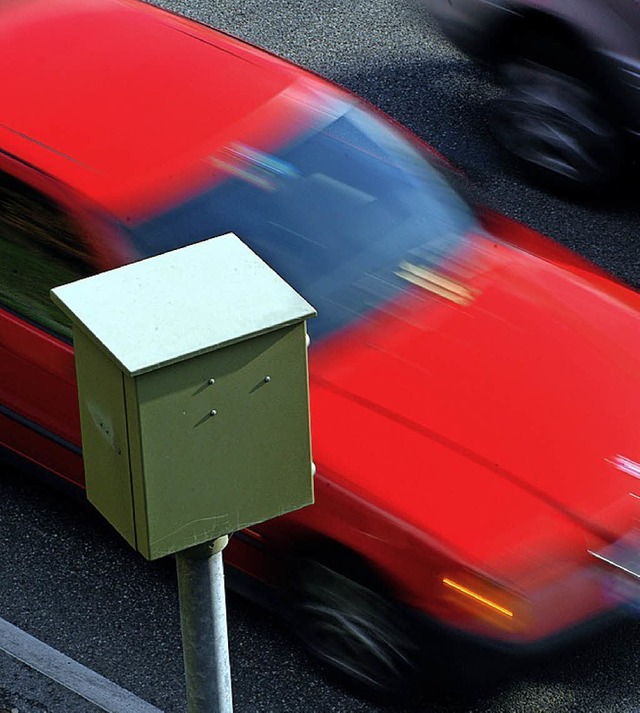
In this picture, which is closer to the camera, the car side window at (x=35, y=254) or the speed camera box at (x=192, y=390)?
the speed camera box at (x=192, y=390)

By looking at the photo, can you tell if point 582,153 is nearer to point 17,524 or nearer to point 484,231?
point 484,231

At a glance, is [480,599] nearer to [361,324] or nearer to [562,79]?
[361,324]

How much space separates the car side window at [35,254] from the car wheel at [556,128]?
9.84ft

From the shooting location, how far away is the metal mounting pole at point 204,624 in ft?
8.43

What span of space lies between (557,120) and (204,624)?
4475 mm

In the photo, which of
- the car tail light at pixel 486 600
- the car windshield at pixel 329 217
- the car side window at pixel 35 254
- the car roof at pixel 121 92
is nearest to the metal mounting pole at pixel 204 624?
the car tail light at pixel 486 600

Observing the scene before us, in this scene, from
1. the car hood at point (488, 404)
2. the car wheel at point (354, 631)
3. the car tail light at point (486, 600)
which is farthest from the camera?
the car wheel at point (354, 631)

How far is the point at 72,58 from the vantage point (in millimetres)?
4711

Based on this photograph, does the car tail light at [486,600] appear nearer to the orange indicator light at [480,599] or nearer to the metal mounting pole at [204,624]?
the orange indicator light at [480,599]

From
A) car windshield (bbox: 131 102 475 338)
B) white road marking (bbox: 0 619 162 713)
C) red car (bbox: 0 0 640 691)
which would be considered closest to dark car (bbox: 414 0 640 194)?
red car (bbox: 0 0 640 691)

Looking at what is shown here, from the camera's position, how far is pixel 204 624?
2.65 metres

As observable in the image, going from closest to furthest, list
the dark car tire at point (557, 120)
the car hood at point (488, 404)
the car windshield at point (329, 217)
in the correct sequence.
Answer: the car hood at point (488, 404) → the car windshield at point (329, 217) → the dark car tire at point (557, 120)

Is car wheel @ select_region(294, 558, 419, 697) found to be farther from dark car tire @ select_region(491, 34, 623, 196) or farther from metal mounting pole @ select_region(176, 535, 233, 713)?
dark car tire @ select_region(491, 34, 623, 196)

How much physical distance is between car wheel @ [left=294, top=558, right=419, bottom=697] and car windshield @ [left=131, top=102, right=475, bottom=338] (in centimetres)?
76
